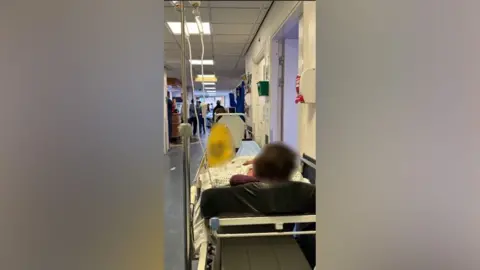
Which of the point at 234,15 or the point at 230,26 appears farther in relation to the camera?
the point at 230,26

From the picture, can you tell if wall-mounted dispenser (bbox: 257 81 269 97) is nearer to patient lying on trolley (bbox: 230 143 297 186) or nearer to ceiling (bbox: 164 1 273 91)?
ceiling (bbox: 164 1 273 91)

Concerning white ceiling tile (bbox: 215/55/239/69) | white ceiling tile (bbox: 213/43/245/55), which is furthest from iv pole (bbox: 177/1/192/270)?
white ceiling tile (bbox: 215/55/239/69)

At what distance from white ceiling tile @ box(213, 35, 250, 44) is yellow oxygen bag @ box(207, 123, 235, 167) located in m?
4.41

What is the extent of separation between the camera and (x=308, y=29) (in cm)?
253

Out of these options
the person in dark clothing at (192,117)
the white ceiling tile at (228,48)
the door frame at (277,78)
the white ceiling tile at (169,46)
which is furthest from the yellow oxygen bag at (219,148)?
the white ceiling tile at (228,48)

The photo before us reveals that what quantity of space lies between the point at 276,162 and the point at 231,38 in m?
5.26

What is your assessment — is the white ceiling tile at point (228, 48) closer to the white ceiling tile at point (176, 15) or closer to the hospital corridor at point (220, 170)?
the white ceiling tile at point (176, 15)

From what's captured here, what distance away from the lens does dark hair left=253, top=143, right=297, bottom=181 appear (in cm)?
109

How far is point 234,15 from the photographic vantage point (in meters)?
4.50
